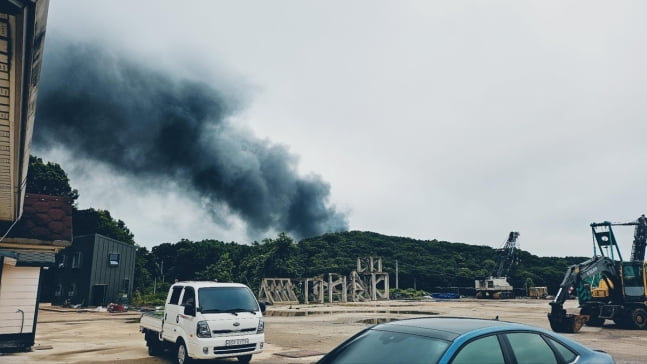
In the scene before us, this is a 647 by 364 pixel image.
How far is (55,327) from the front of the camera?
1900cm

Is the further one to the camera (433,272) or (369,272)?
(433,272)

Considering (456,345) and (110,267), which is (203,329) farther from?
(110,267)

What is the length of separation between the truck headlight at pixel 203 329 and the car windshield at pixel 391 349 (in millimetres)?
5874

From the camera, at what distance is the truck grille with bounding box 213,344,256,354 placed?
9508mm

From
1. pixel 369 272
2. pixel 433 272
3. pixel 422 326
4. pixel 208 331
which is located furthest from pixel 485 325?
pixel 433 272

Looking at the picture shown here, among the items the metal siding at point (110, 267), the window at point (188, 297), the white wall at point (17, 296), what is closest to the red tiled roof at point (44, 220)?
the white wall at point (17, 296)

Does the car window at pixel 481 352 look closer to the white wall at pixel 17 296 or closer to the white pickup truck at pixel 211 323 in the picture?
the white pickup truck at pixel 211 323

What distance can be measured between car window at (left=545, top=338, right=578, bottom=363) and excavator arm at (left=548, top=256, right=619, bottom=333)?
1509cm

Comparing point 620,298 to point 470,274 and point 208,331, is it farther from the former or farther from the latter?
point 470,274

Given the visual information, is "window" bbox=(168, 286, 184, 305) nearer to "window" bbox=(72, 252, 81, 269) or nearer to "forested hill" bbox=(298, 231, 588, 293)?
"window" bbox=(72, 252, 81, 269)

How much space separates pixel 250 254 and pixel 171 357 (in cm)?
3606

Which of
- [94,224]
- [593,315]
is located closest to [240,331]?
[593,315]

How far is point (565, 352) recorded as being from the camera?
474 centimetres

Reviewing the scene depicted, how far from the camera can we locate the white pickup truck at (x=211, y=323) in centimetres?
955
